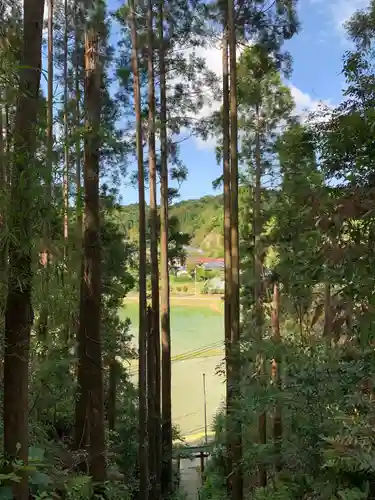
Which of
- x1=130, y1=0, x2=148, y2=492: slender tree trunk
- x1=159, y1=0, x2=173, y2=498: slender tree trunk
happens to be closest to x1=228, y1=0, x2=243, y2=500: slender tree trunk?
x1=130, y1=0, x2=148, y2=492: slender tree trunk

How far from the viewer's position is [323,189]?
1.65m

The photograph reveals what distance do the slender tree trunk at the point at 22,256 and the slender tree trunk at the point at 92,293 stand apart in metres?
2.28

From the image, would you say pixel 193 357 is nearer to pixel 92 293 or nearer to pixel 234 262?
pixel 234 262

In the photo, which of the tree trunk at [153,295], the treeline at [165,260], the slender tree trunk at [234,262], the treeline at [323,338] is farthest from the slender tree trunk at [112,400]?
the slender tree trunk at [234,262]

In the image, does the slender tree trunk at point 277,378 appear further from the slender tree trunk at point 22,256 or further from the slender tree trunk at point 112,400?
the slender tree trunk at point 112,400

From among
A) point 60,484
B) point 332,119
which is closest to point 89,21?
point 332,119

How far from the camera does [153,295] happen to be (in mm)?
7883

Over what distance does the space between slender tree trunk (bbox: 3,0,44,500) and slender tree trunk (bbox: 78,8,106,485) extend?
2275 mm

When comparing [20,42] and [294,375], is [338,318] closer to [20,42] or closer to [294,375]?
[20,42]

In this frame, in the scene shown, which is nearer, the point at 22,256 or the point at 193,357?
the point at 22,256

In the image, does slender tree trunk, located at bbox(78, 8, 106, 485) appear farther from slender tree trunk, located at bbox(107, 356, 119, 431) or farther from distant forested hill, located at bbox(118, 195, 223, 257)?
distant forested hill, located at bbox(118, 195, 223, 257)

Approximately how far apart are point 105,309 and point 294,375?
7.11 meters

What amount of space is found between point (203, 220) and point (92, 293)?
6.55 meters

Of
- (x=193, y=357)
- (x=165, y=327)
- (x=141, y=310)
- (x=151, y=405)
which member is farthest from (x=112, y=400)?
(x=193, y=357)
